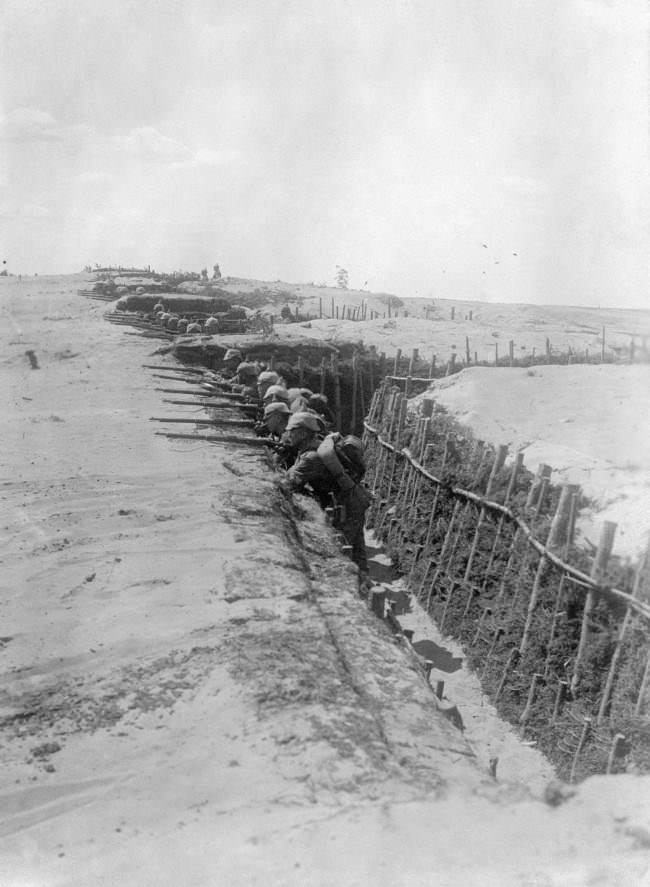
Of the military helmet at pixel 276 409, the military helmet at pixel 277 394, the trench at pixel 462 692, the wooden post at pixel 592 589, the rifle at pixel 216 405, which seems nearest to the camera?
the wooden post at pixel 592 589

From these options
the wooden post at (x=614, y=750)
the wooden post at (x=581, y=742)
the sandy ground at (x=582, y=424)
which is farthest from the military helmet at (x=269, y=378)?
the wooden post at (x=614, y=750)

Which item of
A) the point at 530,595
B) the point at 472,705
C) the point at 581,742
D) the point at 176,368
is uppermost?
the point at 176,368

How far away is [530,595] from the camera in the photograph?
7.55 m

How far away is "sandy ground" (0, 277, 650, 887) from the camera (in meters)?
2.82

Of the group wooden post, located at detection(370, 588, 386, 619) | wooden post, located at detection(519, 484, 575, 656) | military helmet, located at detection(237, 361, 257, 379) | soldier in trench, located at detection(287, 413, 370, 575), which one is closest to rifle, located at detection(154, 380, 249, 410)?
military helmet, located at detection(237, 361, 257, 379)

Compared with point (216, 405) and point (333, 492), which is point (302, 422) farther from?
point (216, 405)

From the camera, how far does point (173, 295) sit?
25125 millimetres

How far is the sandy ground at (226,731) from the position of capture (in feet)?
9.27

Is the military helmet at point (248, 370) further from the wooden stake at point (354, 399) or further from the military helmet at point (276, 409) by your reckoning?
the military helmet at point (276, 409)

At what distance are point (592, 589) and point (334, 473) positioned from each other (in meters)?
3.89

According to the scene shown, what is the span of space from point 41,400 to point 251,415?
361cm

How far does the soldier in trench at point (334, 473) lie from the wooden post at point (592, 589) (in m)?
→ 3.42

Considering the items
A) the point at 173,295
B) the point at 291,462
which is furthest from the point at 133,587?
the point at 173,295

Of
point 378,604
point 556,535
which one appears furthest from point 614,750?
point 556,535
